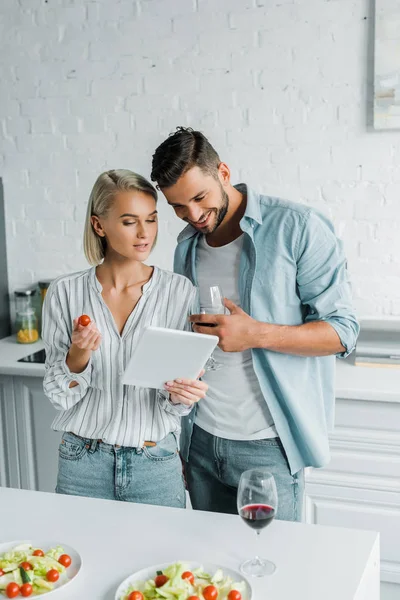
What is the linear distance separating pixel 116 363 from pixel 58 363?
0.14 meters

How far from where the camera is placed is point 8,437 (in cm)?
309

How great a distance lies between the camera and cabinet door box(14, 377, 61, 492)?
300cm

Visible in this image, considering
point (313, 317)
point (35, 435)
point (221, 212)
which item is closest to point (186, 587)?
point (313, 317)

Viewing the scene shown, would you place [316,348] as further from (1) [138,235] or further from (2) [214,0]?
(2) [214,0]

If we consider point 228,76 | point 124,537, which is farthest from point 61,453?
point 228,76

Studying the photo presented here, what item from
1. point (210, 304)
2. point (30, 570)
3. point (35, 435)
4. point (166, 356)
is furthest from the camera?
point (35, 435)

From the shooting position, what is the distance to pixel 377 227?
2971mm

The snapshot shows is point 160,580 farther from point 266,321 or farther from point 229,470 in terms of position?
point 266,321

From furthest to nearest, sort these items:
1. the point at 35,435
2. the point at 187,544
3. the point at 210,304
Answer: the point at 35,435, the point at 210,304, the point at 187,544

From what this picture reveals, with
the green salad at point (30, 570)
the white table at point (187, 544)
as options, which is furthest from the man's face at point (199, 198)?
the green salad at point (30, 570)

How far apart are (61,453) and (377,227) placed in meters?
1.73

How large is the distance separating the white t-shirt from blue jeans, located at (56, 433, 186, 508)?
0.17 m

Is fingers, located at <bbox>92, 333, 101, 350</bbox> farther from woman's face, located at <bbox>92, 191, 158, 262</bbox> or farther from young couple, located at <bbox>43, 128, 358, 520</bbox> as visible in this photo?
woman's face, located at <bbox>92, 191, 158, 262</bbox>

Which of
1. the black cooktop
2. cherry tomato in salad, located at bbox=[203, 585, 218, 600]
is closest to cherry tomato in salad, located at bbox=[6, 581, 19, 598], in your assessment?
cherry tomato in salad, located at bbox=[203, 585, 218, 600]
